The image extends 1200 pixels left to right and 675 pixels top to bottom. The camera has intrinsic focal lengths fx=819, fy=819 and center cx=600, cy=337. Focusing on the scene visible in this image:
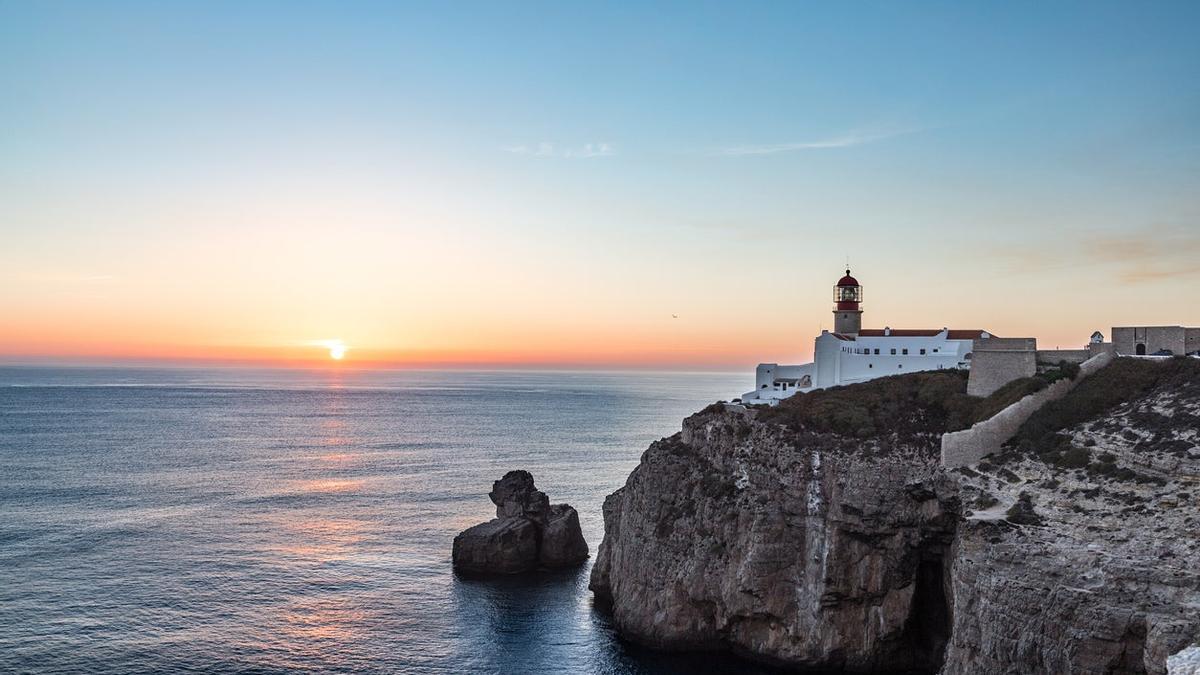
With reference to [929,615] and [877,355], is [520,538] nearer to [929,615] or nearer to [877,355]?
[929,615]

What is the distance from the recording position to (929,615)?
34438 millimetres

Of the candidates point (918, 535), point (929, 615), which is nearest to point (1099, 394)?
point (918, 535)

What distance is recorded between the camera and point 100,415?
136 m

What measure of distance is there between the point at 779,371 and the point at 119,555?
48.5 meters

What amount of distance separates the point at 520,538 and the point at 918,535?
24114 mm

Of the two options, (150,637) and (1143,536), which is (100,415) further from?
(1143,536)

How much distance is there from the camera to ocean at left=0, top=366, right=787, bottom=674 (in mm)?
35219

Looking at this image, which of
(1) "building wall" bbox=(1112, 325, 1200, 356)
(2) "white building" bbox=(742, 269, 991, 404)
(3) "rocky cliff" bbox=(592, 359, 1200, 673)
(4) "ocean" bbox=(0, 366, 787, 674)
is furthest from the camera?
(2) "white building" bbox=(742, 269, 991, 404)

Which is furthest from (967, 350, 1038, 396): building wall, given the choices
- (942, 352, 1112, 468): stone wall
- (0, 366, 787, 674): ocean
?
(0, 366, 787, 674): ocean

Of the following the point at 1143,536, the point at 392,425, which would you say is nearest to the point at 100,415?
the point at 392,425

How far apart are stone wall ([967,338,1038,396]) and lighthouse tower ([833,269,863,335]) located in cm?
2055

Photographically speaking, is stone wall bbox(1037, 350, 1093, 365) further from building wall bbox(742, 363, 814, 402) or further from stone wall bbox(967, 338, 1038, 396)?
building wall bbox(742, 363, 814, 402)

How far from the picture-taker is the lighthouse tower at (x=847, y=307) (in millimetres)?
66188

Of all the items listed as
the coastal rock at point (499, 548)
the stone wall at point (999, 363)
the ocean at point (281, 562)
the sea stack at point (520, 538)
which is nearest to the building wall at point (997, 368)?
the stone wall at point (999, 363)
